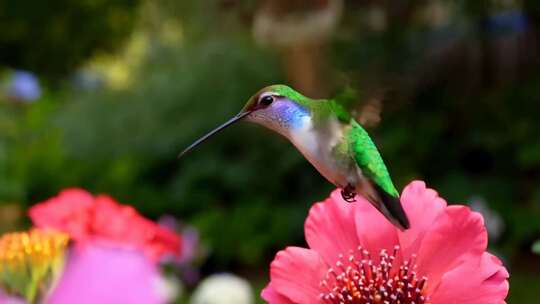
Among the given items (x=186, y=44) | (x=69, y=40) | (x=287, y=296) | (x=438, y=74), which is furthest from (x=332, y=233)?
(x=69, y=40)

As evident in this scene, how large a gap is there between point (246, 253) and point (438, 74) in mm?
1319

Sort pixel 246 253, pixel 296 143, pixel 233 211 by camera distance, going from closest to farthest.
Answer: pixel 296 143
pixel 246 253
pixel 233 211

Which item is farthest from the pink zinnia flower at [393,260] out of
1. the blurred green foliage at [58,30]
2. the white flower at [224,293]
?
the blurred green foliage at [58,30]

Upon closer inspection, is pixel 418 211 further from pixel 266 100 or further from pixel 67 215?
pixel 67 215

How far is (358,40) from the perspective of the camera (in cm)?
429

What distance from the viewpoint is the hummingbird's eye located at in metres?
0.37

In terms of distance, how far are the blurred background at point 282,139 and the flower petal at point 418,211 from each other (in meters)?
2.91

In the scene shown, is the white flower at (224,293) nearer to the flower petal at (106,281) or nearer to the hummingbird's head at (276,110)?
the hummingbird's head at (276,110)

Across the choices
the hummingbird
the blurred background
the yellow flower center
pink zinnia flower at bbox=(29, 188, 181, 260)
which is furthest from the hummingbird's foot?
the blurred background

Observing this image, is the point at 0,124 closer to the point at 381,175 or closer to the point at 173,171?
the point at 173,171

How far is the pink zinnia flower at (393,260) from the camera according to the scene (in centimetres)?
43

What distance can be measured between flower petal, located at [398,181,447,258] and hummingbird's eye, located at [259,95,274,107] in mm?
92

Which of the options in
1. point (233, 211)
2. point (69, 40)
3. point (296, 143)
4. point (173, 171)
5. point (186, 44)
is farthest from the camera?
point (69, 40)

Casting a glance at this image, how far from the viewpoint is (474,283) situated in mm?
424
